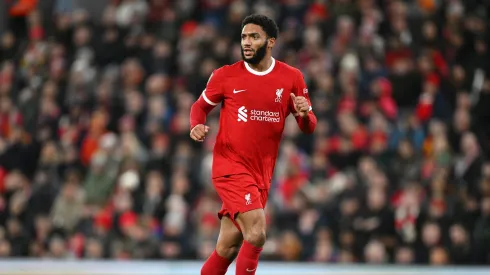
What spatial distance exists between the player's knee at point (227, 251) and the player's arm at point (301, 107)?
1028mm

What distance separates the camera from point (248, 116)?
7.39m

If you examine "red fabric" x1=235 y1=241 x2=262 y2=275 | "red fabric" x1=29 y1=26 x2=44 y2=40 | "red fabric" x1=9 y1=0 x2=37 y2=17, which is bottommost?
"red fabric" x1=235 y1=241 x2=262 y2=275

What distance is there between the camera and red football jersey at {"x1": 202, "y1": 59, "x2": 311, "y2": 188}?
7.40 meters

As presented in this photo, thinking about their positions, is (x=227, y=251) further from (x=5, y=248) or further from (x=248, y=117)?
(x=5, y=248)

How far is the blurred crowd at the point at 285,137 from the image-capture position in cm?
1269

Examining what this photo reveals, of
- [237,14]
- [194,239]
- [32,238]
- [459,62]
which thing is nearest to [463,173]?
[459,62]

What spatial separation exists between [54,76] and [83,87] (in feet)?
2.33

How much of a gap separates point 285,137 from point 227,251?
6.52m

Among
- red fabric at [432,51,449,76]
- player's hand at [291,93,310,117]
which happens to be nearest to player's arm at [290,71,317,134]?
player's hand at [291,93,310,117]

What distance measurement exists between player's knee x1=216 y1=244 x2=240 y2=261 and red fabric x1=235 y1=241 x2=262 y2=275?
171mm

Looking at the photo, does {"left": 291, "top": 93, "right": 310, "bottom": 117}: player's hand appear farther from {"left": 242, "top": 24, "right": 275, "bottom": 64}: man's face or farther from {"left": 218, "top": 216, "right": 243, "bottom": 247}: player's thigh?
{"left": 218, "top": 216, "right": 243, "bottom": 247}: player's thigh

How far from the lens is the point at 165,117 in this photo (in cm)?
1484

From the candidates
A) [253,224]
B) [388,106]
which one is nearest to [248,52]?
[253,224]

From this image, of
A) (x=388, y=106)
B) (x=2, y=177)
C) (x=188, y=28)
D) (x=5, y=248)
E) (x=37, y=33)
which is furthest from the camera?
(x=37, y=33)
